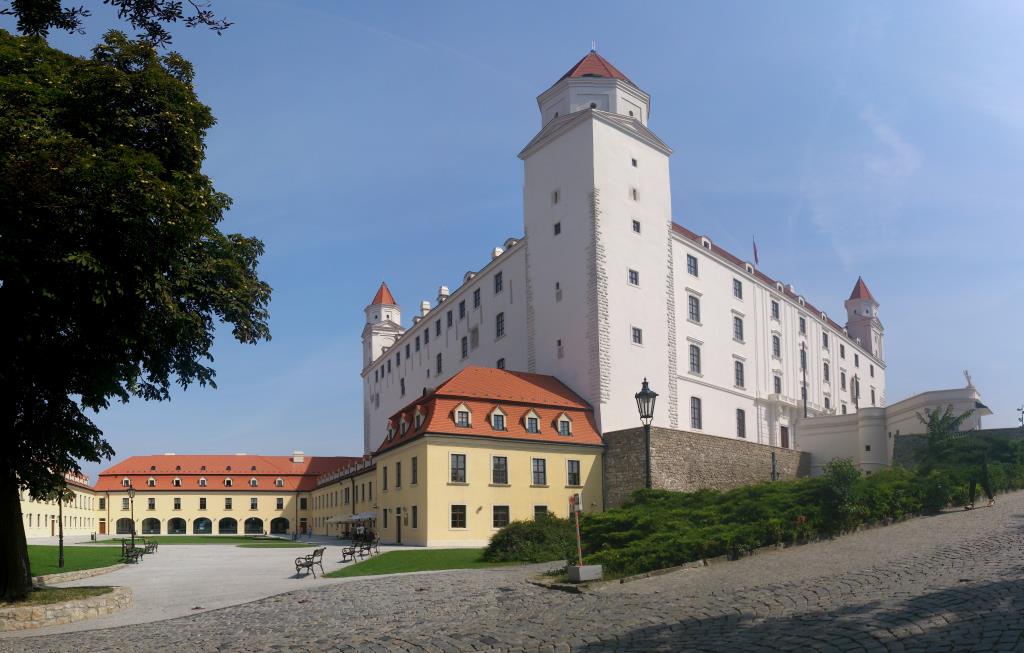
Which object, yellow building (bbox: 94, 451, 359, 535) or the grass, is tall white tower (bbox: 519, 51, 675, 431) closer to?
the grass

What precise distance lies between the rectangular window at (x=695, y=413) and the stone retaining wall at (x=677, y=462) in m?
5.15

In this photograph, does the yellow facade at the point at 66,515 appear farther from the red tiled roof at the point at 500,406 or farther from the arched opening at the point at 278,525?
the red tiled roof at the point at 500,406

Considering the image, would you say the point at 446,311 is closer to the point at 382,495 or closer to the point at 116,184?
the point at 382,495

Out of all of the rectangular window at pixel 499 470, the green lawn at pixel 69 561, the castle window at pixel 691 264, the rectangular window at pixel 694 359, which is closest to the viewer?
the green lawn at pixel 69 561

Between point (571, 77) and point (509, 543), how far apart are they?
34.1 metres

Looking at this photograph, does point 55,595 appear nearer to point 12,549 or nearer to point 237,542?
point 12,549

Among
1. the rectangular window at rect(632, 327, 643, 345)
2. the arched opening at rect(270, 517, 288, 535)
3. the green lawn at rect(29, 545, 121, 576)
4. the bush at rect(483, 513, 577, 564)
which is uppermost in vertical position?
the rectangular window at rect(632, 327, 643, 345)

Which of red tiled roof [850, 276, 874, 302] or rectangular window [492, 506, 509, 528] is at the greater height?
red tiled roof [850, 276, 874, 302]

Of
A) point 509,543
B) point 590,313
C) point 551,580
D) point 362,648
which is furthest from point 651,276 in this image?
point 362,648

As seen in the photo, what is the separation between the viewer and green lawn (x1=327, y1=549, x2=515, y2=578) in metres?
24.9

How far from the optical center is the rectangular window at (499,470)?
4100cm

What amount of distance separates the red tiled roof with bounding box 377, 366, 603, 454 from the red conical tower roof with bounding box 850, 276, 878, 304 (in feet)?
186

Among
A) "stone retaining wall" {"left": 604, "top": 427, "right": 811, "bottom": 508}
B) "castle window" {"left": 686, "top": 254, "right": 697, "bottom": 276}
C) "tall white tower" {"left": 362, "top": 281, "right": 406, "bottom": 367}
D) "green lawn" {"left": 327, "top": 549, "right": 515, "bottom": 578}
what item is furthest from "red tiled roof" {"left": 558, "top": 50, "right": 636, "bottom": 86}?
"tall white tower" {"left": 362, "top": 281, "right": 406, "bottom": 367}

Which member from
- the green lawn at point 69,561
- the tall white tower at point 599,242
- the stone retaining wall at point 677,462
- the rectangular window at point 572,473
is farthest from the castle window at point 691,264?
the green lawn at point 69,561
